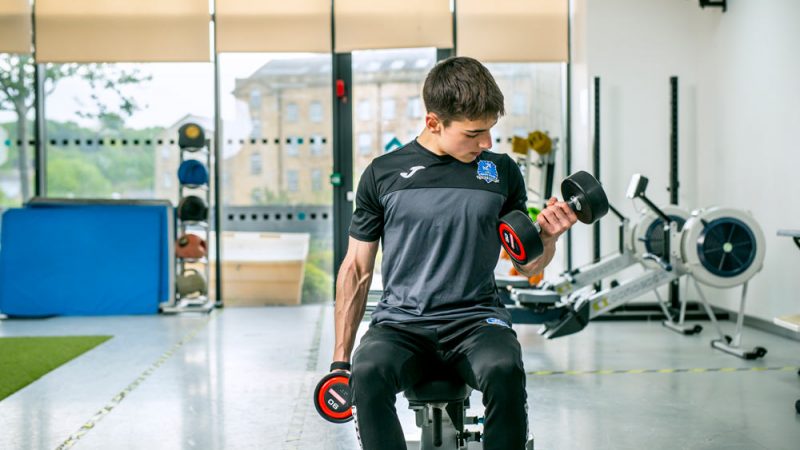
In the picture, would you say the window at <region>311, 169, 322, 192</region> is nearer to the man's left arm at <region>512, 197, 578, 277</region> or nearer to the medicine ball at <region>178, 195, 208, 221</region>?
the medicine ball at <region>178, 195, 208, 221</region>

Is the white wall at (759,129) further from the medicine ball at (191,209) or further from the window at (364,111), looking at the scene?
the medicine ball at (191,209)

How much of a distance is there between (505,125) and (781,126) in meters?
2.52

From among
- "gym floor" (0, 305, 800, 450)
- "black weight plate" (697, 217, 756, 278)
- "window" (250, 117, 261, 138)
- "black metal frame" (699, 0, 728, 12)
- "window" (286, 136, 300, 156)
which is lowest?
"gym floor" (0, 305, 800, 450)

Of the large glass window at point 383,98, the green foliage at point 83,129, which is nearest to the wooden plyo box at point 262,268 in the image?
the large glass window at point 383,98

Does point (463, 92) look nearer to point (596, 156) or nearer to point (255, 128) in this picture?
point (596, 156)

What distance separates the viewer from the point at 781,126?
539 centimetres

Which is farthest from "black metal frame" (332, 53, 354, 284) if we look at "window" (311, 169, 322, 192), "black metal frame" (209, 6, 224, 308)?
"black metal frame" (209, 6, 224, 308)

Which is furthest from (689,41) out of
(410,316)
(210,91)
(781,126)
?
(410,316)

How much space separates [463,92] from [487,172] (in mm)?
244

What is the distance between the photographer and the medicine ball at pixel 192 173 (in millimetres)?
6891

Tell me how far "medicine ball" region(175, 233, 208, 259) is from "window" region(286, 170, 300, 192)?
103 cm

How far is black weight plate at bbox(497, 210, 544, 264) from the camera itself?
6.55 ft

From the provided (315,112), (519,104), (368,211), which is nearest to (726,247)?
(519,104)

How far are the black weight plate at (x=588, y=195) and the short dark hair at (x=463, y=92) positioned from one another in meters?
0.27
